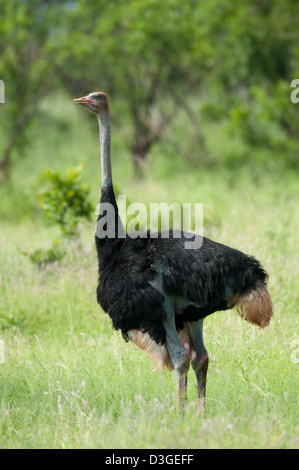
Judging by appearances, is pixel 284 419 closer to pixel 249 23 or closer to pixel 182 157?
pixel 249 23

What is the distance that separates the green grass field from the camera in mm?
3760

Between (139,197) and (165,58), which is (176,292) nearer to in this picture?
(139,197)

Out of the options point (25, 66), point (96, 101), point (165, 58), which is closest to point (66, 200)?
point (96, 101)

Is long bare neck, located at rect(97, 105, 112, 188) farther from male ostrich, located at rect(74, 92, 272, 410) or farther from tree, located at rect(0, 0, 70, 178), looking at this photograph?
tree, located at rect(0, 0, 70, 178)

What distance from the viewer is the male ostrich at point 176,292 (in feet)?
13.6

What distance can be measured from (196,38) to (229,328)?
32.9 ft

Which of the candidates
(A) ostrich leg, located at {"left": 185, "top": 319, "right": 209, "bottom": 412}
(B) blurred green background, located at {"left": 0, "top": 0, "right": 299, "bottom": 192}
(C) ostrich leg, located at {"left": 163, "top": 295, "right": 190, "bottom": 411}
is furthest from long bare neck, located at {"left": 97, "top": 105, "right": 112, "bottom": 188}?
(B) blurred green background, located at {"left": 0, "top": 0, "right": 299, "bottom": 192}

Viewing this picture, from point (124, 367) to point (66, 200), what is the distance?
126 inches

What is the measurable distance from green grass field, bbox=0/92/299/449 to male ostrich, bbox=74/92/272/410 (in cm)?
18

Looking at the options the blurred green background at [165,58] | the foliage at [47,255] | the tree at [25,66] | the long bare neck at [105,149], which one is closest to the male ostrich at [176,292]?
the long bare neck at [105,149]

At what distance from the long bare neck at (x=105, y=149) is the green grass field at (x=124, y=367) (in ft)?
3.88

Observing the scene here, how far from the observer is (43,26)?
14.2 m
